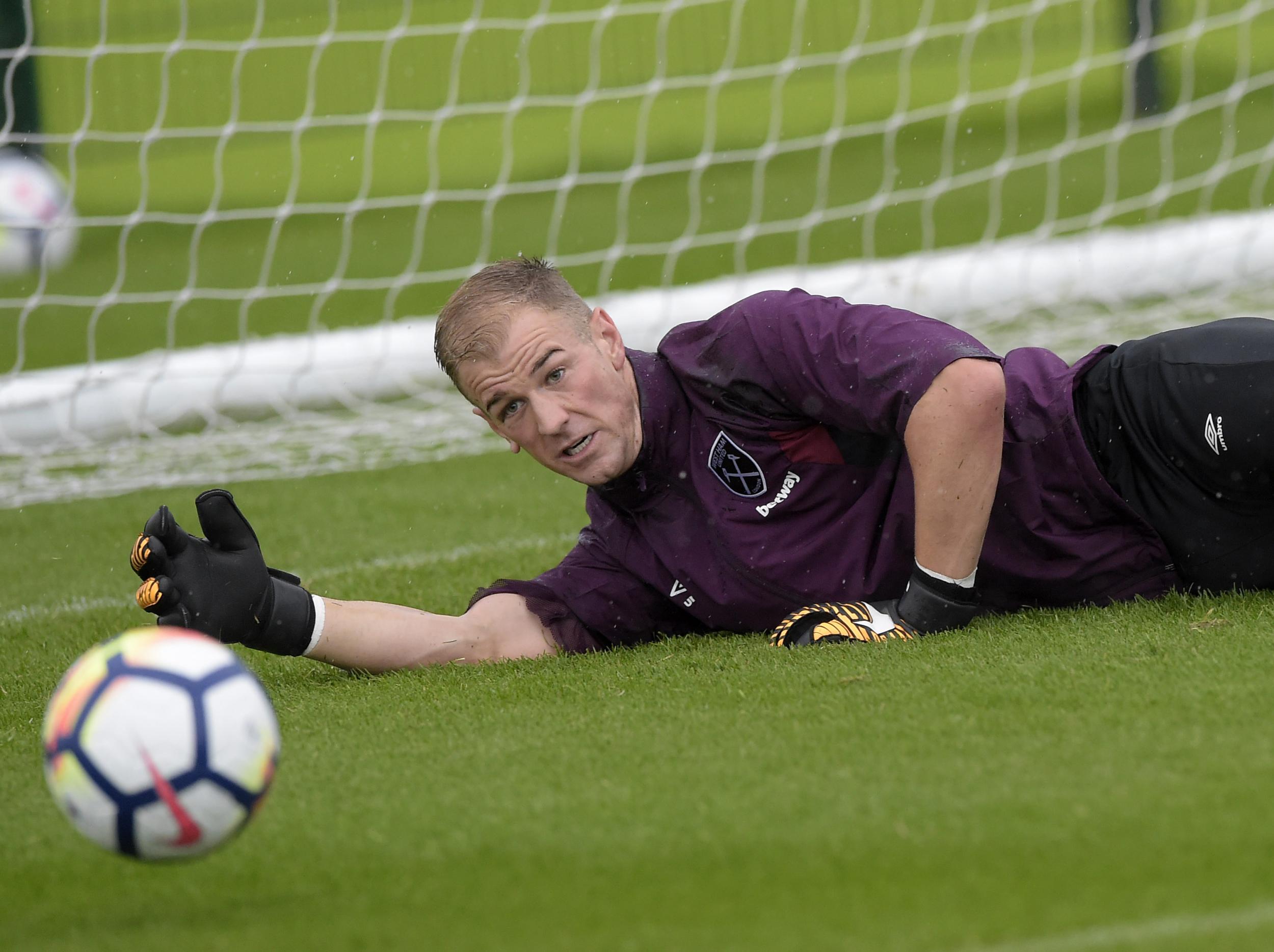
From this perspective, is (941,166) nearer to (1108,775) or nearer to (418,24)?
(418,24)

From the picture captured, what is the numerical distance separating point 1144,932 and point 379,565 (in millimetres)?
3079

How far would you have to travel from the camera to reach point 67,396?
603 cm

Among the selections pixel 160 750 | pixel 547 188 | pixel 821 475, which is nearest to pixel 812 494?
pixel 821 475

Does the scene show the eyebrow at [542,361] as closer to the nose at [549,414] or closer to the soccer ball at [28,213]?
the nose at [549,414]

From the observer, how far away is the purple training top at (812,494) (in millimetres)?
3105

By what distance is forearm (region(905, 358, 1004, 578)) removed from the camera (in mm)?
2846

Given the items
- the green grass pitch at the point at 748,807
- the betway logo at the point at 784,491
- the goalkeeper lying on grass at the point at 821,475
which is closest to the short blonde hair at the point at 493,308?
the goalkeeper lying on grass at the point at 821,475

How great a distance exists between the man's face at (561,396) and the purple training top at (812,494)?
0.08 meters

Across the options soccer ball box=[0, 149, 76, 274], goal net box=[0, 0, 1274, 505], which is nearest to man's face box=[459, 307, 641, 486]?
goal net box=[0, 0, 1274, 505]

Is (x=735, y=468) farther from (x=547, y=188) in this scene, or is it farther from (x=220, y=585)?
(x=547, y=188)

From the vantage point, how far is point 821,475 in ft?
10.3

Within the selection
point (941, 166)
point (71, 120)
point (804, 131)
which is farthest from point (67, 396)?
point (804, 131)

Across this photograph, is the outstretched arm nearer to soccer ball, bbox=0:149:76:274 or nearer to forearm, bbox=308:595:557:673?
forearm, bbox=308:595:557:673

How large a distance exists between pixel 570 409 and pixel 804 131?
9.80 meters
